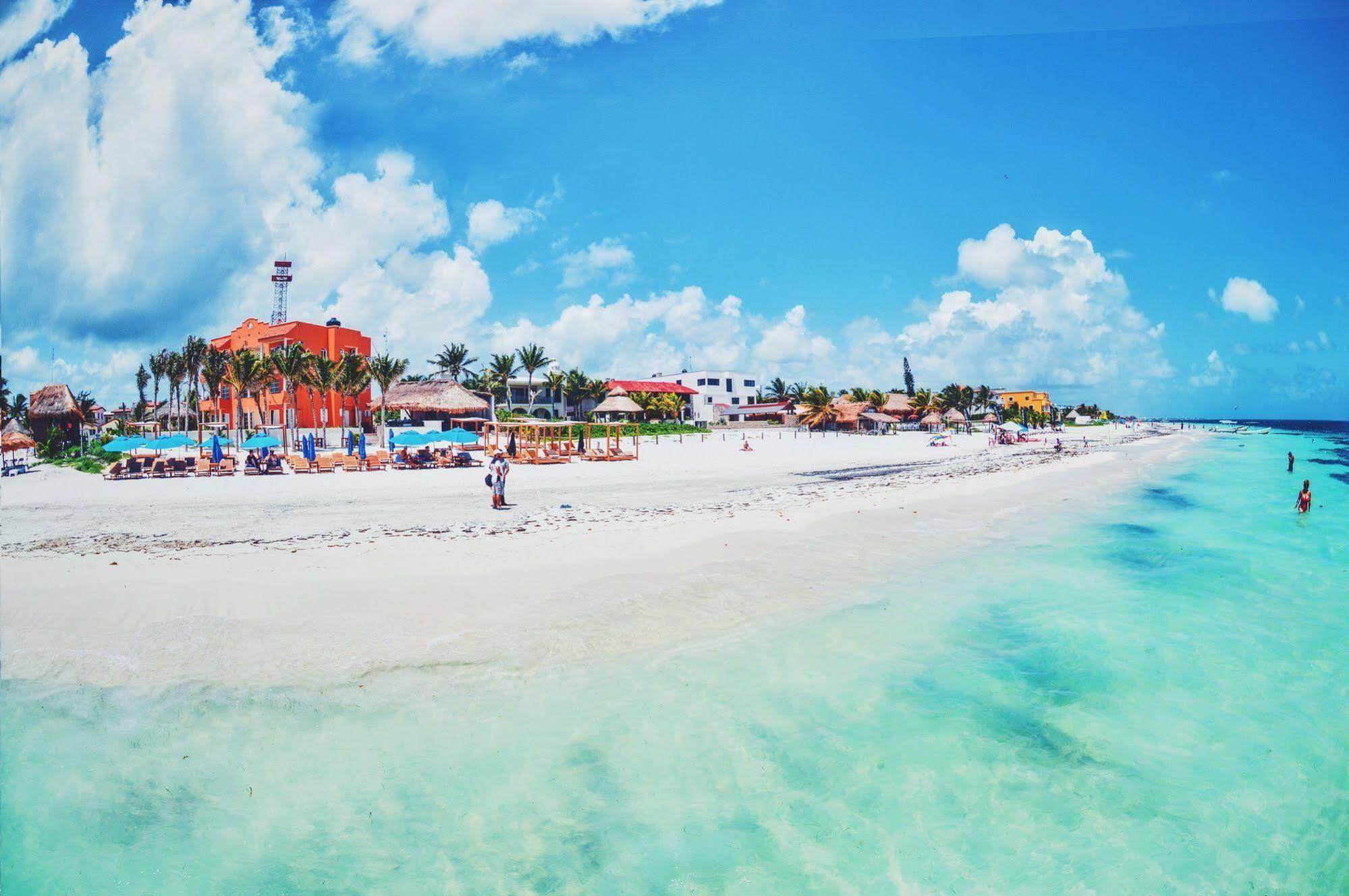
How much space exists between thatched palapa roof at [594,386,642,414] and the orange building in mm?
17869

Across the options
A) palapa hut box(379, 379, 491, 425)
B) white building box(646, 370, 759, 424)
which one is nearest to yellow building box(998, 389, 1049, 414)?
white building box(646, 370, 759, 424)

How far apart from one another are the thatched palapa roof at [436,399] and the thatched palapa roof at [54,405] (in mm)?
14194

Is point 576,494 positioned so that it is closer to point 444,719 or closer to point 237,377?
point 444,719

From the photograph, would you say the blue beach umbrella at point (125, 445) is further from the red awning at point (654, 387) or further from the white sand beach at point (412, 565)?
the red awning at point (654, 387)

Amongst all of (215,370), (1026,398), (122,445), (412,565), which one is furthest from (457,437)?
(1026,398)

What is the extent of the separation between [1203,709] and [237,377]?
131ft

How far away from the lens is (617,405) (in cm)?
5784

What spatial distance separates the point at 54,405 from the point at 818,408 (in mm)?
49870

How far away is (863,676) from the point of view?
7965mm

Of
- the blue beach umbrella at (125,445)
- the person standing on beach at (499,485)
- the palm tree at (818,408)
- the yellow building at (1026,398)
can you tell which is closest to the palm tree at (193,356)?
the blue beach umbrella at (125,445)

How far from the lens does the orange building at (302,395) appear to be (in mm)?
44469

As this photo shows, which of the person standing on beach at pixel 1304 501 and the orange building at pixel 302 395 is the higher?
the orange building at pixel 302 395

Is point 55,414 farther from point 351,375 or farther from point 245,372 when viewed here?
point 351,375

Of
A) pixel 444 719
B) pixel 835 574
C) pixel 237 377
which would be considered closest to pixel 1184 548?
pixel 835 574
